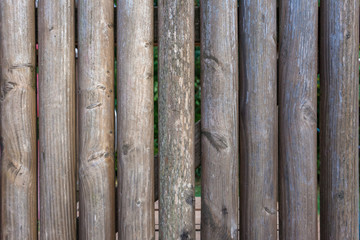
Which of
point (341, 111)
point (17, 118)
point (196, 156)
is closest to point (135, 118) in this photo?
point (196, 156)

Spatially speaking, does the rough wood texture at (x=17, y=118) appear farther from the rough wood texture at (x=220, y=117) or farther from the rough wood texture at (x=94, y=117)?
the rough wood texture at (x=220, y=117)

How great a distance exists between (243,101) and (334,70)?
1.35ft

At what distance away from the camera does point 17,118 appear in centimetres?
139

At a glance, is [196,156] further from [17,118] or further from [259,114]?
[17,118]

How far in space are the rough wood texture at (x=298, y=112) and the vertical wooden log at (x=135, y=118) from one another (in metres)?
0.59

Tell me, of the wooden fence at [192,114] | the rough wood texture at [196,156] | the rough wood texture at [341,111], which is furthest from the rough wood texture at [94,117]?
the rough wood texture at [341,111]

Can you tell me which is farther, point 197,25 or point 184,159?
point 197,25

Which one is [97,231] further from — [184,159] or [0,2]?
[0,2]

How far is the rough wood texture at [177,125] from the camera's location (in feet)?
4.31

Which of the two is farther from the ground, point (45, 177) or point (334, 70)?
point (334, 70)

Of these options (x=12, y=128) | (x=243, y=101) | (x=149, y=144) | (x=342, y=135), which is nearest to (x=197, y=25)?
(x=243, y=101)

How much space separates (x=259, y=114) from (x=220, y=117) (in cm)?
17

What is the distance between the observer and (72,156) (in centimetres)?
140

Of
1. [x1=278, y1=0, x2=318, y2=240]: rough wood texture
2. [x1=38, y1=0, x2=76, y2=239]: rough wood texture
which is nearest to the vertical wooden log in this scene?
[x1=38, y1=0, x2=76, y2=239]: rough wood texture
